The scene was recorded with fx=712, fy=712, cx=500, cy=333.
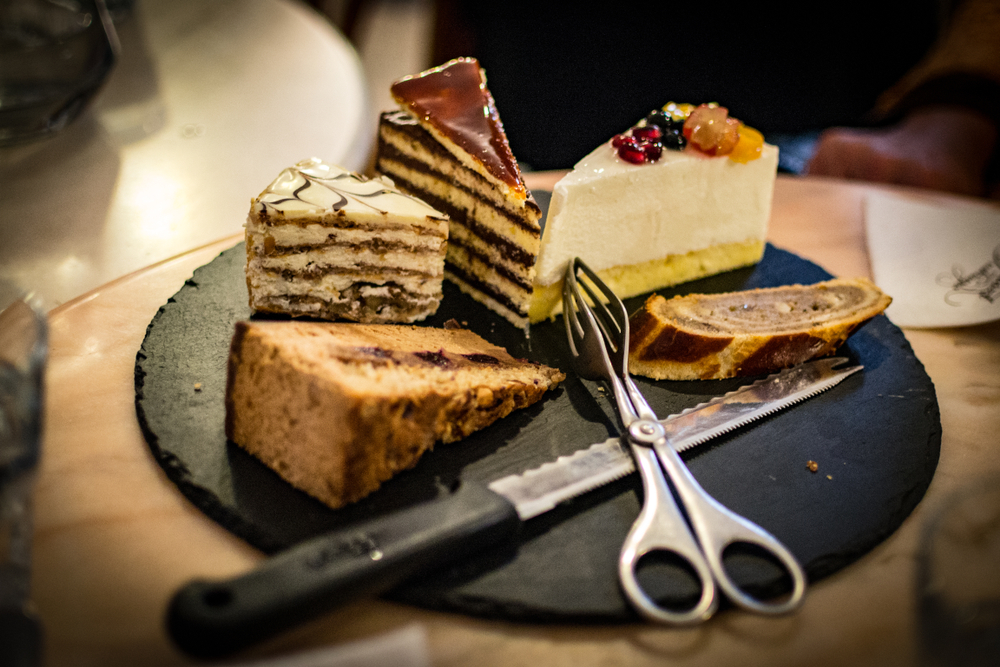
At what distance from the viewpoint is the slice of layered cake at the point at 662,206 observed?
7.97 feet

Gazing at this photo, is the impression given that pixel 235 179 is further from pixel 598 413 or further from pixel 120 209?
pixel 598 413

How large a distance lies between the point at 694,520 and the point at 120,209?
8.42 feet

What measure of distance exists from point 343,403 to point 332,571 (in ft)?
1.27

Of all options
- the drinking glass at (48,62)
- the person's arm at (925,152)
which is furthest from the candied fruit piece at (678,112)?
the drinking glass at (48,62)

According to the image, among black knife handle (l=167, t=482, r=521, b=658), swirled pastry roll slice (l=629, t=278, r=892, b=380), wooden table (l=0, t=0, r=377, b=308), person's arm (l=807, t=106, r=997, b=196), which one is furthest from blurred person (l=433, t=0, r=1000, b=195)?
black knife handle (l=167, t=482, r=521, b=658)

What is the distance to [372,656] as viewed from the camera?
3.84 ft

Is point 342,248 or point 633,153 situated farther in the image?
point 633,153

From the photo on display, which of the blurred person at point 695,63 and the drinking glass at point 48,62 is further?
→ the blurred person at point 695,63

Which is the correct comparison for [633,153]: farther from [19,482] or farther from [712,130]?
[19,482]

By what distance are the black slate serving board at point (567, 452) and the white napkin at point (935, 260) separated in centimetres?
33

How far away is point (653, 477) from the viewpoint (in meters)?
1.60

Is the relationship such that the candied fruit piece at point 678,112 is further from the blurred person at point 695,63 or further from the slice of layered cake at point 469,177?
the blurred person at point 695,63

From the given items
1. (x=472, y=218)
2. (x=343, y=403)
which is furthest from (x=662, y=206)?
(x=343, y=403)

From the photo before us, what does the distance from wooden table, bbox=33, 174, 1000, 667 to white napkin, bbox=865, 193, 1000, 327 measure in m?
0.71
